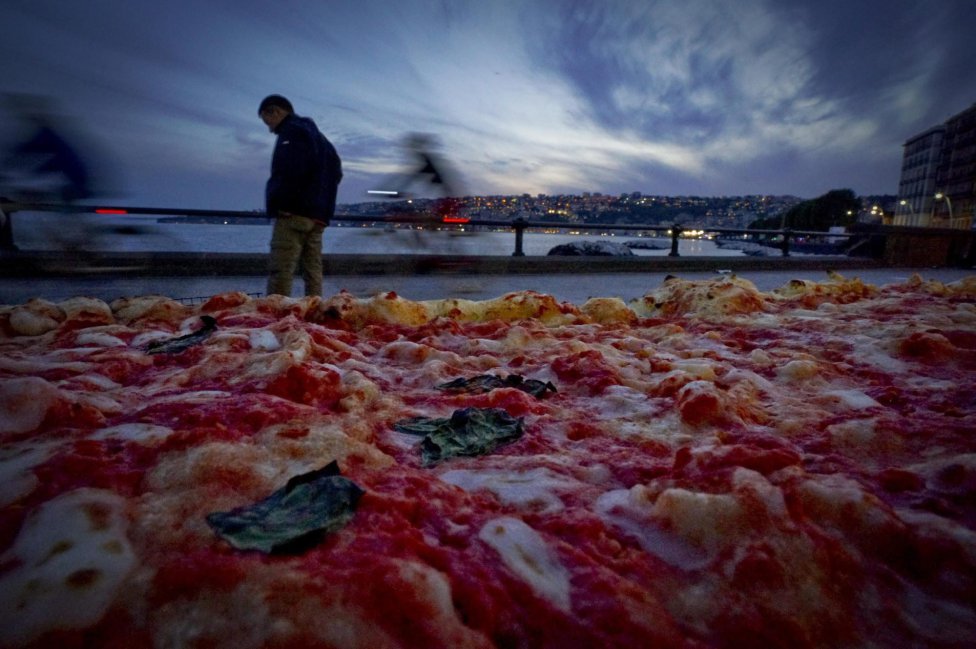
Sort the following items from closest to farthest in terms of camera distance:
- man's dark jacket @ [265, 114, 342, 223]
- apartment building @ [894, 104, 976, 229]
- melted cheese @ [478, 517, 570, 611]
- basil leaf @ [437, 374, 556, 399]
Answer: melted cheese @ [478, 517, 570, 611] → basil leaf @ [437, 374, 556, 399] → man's dark jacket @ [265, 114, 342, 223] → apartment building @ [894, 104, 976, 229]

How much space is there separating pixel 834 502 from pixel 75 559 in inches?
68.2

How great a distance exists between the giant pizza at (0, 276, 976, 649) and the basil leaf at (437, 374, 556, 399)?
2 cm

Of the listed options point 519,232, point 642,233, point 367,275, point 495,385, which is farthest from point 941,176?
point 495,385

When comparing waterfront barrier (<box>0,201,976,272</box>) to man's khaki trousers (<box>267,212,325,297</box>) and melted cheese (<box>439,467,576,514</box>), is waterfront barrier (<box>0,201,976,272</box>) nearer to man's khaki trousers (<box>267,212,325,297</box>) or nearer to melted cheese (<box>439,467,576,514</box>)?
man's khaki trousers (<box>267,212,325,297</box>)

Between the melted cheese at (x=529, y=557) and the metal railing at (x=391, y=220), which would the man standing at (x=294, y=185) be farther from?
the melted cheese at (x=529, y=557)

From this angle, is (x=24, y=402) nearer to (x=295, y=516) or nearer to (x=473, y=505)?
(x=295, y=516)

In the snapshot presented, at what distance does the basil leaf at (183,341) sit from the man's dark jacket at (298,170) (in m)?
3.24

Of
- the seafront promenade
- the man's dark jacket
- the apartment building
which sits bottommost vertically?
the seafront promenade

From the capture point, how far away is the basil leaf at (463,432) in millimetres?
1868

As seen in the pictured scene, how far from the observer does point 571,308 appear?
479 centimetres

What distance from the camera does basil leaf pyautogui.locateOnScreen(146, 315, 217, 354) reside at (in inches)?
114

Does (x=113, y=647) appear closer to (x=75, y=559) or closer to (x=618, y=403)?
(x=75, y=559)

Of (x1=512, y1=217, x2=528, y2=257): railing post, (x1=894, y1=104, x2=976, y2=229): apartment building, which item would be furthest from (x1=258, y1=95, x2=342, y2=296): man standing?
(x1=894, y1=104, x2=976, y2=229): apartment building

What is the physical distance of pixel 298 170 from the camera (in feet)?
20.3
